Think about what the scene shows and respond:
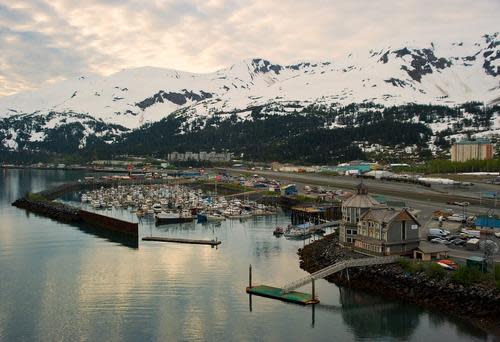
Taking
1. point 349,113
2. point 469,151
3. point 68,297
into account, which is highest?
point 349,113

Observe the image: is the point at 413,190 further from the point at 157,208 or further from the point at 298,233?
the point at 157,208

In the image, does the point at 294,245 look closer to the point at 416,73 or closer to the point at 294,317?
the point at 294,317

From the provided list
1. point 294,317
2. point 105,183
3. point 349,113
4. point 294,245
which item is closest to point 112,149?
point 349,113

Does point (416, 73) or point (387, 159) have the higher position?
point (416, 73)

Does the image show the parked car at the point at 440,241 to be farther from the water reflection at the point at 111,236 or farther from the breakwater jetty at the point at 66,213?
the breakwater jetty at the point at 66,213

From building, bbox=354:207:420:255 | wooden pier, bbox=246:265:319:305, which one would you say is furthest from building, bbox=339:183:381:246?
wooden pier, bbox=246:265:319:305

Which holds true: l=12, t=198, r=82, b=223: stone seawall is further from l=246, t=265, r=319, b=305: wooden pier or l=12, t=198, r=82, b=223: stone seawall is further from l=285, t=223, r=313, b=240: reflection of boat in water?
l=246, t=265, r=319, b=305: wooden pier

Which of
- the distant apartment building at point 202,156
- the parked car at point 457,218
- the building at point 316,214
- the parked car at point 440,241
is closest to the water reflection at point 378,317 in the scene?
the parked car at point 440,241
